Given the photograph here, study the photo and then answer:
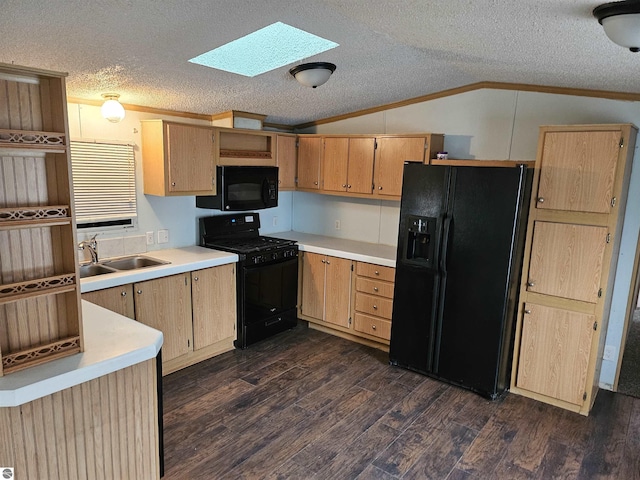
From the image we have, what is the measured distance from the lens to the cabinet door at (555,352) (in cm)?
294

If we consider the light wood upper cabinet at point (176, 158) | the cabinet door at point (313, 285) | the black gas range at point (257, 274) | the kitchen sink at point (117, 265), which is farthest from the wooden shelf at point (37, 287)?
the cabinet door at point (313, 285)

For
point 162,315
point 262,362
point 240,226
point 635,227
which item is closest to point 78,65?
point 162,315

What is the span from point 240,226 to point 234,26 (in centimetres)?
240

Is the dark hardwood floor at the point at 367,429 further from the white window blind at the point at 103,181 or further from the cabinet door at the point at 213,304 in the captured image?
the white window blind at the point at 103,181

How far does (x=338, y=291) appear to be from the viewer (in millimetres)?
4117

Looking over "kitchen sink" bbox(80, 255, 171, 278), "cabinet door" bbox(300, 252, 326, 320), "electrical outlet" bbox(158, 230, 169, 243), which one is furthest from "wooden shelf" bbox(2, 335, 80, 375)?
"cabinet door" bbox(300, 252, 326, 320)

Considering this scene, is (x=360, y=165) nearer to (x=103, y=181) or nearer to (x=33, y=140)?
(x=103, y=181)

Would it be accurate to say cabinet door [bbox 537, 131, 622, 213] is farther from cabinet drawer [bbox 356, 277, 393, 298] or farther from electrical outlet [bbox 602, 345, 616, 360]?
cabinet drawer [bbox 356, 277, 393, 298]

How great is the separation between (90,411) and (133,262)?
201 centimetres

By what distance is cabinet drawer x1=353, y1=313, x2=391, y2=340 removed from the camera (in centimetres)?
385

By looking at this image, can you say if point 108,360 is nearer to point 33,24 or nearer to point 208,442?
point 208,442

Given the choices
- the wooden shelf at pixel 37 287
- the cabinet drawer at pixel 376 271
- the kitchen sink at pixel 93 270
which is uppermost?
the wooden shelf at pixel 37 287

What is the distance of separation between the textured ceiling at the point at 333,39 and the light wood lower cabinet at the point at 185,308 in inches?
56.9

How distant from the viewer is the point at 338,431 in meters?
2.73
